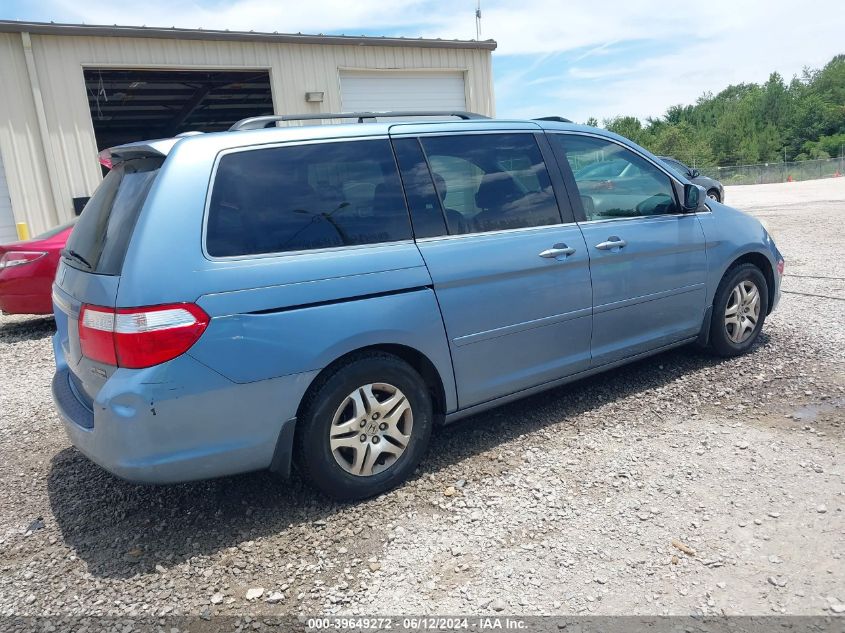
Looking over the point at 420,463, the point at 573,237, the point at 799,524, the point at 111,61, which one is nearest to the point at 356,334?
the point at 420,463

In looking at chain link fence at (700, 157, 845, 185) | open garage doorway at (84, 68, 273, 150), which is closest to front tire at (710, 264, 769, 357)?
open garage doorway at (84, 68, 273, 150)

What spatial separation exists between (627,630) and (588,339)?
6.85ft

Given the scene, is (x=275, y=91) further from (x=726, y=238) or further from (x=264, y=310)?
(x=264, y=310)

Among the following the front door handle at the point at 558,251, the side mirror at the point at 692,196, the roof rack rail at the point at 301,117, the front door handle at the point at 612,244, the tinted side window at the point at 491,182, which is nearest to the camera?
the roof rack rail at the point at 301,117

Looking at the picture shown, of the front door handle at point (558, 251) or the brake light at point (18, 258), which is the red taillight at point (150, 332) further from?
the brake light at point (18, 258)

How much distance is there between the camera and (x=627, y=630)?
2.41m

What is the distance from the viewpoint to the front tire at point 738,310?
497 cm

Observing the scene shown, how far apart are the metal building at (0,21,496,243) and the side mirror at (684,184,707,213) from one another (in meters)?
9.35

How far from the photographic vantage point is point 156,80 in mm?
14609

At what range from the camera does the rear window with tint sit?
3.04 metres

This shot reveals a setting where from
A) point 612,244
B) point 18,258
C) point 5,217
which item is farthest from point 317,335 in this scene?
point 5,217

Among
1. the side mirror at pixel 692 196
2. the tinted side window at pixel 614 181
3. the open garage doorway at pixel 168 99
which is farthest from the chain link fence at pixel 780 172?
the tinted side window at pixel 614 181

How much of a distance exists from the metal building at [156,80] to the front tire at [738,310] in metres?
9.50

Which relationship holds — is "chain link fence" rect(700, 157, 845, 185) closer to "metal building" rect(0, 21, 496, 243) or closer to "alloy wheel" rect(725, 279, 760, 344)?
"metal building" rect(0, 21, 496, 243)
